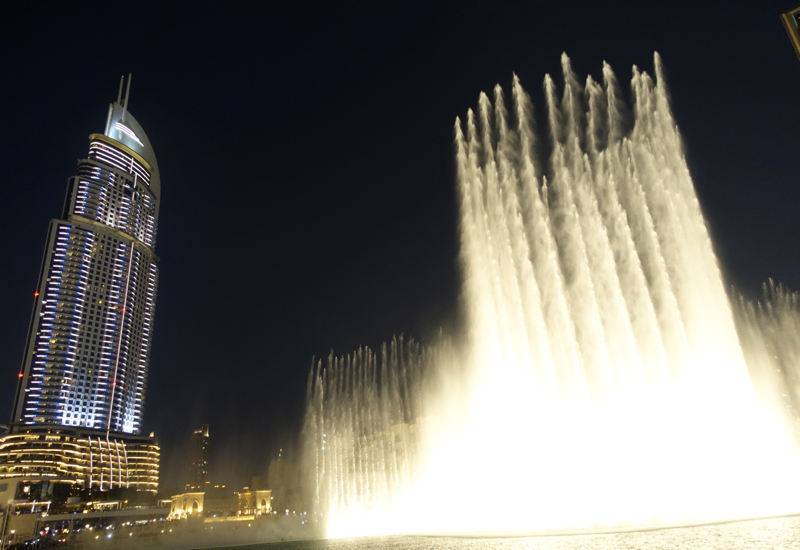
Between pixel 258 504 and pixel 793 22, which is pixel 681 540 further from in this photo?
pixel 258 504

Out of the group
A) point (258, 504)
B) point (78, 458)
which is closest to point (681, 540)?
point (258, 504)

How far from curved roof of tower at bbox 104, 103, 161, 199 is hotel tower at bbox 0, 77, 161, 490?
5.35ft

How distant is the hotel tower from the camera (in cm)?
9606

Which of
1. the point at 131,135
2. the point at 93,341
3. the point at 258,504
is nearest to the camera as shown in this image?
the point at 258,504

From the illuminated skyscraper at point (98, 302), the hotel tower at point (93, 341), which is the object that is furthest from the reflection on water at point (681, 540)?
the illuminated skyscraper at point (98, 302)

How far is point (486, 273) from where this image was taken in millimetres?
37719

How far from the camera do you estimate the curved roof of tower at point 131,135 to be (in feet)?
429

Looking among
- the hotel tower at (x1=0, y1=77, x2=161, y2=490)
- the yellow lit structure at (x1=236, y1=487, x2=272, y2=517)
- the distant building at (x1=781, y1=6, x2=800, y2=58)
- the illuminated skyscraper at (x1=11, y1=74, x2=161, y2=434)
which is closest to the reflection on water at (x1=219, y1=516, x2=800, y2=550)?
the distant building at (x1=781, y1=6, x2=800, y2=58)

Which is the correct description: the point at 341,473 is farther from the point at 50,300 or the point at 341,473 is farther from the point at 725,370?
the point at 50,300

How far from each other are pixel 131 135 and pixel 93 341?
5616 cm

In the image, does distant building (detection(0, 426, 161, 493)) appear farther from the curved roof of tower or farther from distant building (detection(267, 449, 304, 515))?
the curved roof of tower

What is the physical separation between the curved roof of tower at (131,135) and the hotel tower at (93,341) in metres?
1.63

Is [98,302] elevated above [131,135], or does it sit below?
below

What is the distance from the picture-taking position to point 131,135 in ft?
440
